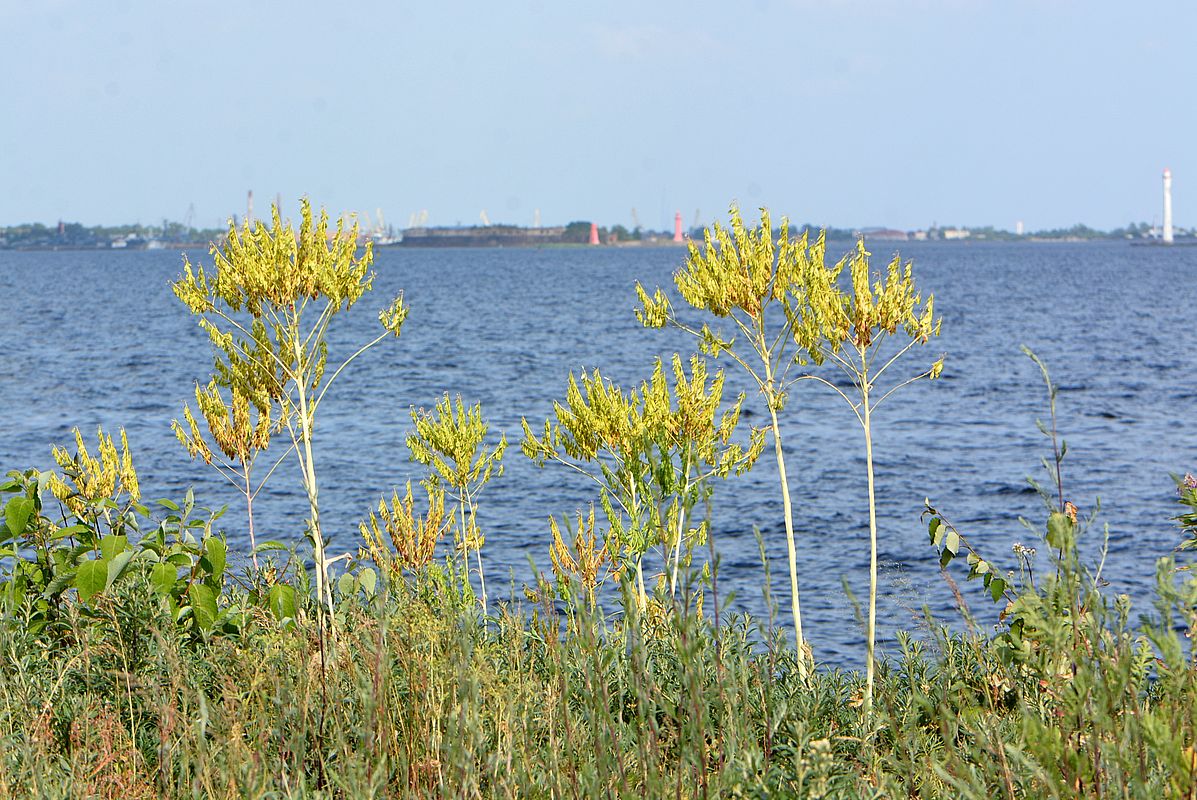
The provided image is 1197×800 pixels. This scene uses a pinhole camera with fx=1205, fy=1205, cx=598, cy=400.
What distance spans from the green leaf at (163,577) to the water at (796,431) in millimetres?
2582

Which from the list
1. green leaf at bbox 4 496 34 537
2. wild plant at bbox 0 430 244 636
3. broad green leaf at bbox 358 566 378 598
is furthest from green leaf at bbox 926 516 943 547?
green leaf at bbox 4 496 34 537

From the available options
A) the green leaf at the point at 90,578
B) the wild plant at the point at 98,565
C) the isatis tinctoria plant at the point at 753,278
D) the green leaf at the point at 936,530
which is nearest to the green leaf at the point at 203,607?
the wild plant at the point at 98,565

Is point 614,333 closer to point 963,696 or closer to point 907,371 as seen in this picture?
point 907,371

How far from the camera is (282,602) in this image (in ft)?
21.1

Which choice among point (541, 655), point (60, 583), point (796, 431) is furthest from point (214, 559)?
point (796, 431)

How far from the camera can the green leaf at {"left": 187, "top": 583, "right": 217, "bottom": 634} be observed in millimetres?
6172

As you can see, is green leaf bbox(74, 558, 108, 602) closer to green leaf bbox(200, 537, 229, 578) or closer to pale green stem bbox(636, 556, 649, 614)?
green leaf bbox(200, 537, 229, 578)

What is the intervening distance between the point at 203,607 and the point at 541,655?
1.79 meters

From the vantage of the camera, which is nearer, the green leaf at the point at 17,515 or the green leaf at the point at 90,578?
the green leaf at the point at 90,578

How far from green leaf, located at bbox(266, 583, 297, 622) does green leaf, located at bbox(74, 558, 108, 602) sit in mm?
883

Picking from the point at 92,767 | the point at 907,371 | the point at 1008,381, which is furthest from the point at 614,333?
the point at 92,767

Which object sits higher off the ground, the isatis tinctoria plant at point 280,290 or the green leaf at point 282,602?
the isatis tinctoria plant at point 280,290

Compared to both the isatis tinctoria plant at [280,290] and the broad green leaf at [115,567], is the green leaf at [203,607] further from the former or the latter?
the isatis tinctoria plant at [280,290]

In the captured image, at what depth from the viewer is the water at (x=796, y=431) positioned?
2011 cm
